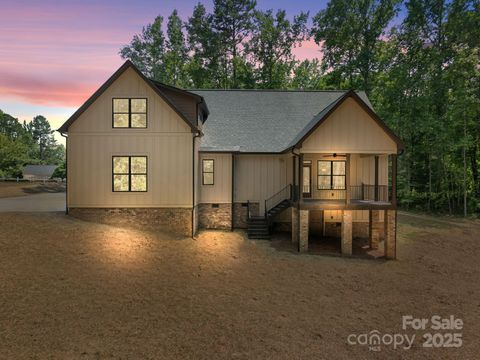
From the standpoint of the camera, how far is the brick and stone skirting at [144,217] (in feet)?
48.2

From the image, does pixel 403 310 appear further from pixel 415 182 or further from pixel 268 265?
pixel 415 182

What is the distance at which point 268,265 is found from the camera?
11867 mm

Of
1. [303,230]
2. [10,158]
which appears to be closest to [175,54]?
[10,158]

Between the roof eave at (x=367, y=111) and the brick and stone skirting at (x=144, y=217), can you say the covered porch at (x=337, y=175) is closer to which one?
the roof eave at (x=367, y=111)

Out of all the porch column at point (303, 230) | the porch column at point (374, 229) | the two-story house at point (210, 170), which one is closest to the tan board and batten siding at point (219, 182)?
the two-story house at point (210, 170)

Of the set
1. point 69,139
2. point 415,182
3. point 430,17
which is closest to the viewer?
point 69,139

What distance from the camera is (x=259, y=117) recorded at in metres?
20.6

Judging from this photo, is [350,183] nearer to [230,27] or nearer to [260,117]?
[260,117]

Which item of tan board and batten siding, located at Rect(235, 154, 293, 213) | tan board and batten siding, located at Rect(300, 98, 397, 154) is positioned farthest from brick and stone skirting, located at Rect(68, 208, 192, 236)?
tan board and batten siding, located at Rect(300, 98, 397, 154)

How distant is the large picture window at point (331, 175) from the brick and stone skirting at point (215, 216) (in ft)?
20.2

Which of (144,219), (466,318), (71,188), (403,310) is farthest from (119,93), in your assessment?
(466,318)

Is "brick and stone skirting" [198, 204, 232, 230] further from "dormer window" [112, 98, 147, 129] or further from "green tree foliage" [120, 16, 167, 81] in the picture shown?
"green tree foliage" [120, 16, 167, 81]

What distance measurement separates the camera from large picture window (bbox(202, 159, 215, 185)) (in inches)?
682

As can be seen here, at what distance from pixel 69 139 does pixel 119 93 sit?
3.72 metres
